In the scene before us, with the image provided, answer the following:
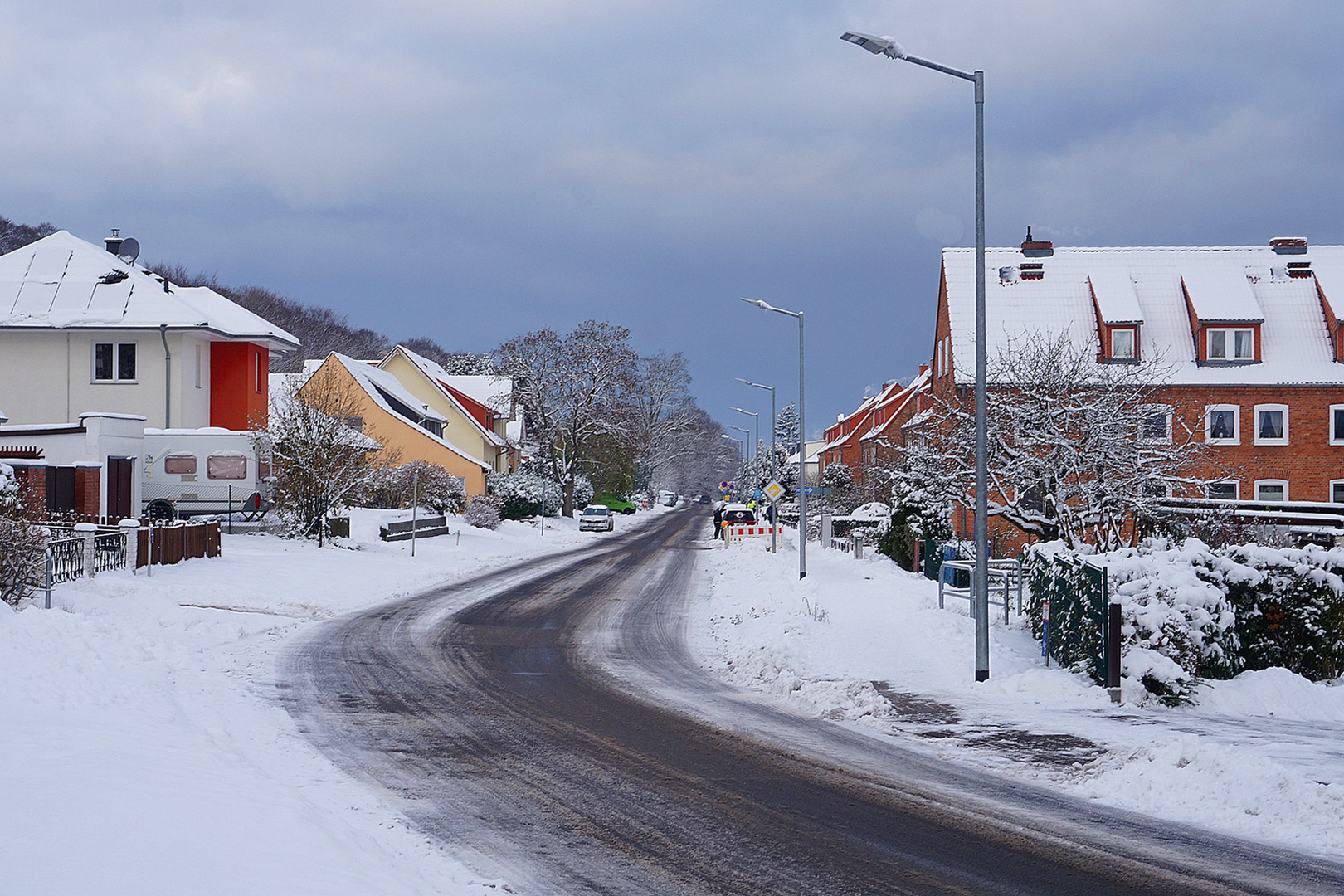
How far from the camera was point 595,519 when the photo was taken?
63.8 metres

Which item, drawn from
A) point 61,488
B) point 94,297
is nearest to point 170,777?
point 61,488

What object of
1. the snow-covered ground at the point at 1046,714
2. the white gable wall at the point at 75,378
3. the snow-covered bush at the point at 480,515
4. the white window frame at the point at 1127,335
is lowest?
the snow-covered ground at the point at 1046,714

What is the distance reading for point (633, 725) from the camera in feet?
36.7

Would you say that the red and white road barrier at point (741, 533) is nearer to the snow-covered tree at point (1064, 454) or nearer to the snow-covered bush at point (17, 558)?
the snow-covered tree at point (1064, 454)

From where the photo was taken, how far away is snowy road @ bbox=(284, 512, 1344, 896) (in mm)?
6645

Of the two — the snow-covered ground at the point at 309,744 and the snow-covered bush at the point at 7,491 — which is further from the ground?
the snow-covered bush at the point at 7,491

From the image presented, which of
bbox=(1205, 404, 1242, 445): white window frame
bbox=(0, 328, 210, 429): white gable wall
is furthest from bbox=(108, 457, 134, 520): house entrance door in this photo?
bbox=(1205, 404, 1242, 445): white window frame

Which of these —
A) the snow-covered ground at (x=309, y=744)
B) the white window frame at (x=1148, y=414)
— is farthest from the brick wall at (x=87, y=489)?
the white window frame at (x=1148, y=414)

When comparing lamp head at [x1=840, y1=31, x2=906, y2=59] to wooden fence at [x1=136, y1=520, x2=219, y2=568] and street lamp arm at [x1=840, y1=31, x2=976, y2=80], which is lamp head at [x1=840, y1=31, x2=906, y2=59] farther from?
wooden fence at [x1=136, y1=520, x2=219, y2=568]

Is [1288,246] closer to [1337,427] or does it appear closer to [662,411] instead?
[1337,427]

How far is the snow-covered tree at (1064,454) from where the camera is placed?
22.3 meters

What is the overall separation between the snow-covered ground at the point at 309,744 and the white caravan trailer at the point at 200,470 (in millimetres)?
16213

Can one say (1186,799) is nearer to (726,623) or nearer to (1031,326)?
(726,623)

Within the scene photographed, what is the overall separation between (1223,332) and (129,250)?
4077cm
